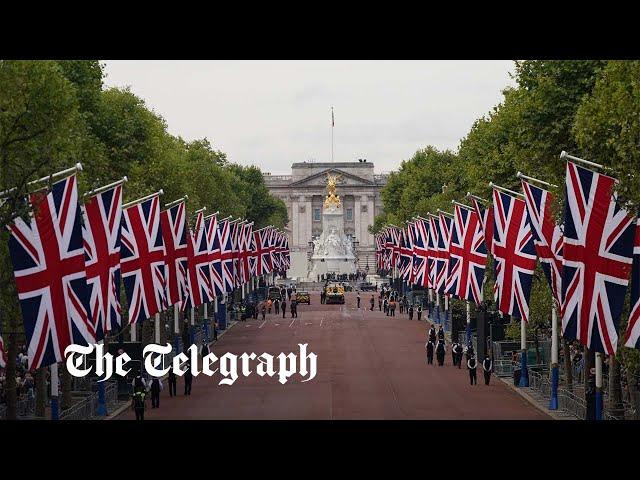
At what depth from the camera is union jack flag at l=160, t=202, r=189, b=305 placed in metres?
48.1

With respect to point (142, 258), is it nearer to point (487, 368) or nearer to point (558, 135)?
point (487, 368)

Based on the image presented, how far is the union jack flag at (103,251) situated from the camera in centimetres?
3369

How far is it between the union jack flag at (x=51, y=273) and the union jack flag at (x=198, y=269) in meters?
24.3

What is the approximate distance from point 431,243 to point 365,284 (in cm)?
8633

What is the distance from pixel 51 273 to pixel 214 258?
33137 millimetres

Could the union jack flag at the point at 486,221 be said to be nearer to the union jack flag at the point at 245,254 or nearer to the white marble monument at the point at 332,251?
the union jack flag at the point at 245,254

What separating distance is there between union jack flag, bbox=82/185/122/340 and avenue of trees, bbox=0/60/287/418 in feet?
5.15

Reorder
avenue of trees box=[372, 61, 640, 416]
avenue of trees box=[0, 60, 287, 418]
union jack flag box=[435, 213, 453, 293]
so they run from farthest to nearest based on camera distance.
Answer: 1. union jack flag box=[435, 213, 453, 293]
2. avenue of trees box=[0, 60, 287, 418]
3. avenue of trees box=[372, 61, 640, 416]

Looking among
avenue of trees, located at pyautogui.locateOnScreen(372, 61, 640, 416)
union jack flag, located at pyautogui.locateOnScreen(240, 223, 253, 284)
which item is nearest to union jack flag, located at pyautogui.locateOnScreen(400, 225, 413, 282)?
avenue of trees, located at pyautogui.locateOnScreen(372, 61, 640, 416)

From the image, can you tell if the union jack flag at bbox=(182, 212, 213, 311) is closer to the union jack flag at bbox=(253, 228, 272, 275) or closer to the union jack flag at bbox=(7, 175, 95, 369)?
the union jack flag at bbox=(7, 175, 95, 369)

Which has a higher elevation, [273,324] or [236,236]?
[236,236]

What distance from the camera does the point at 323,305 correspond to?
4653 inches
